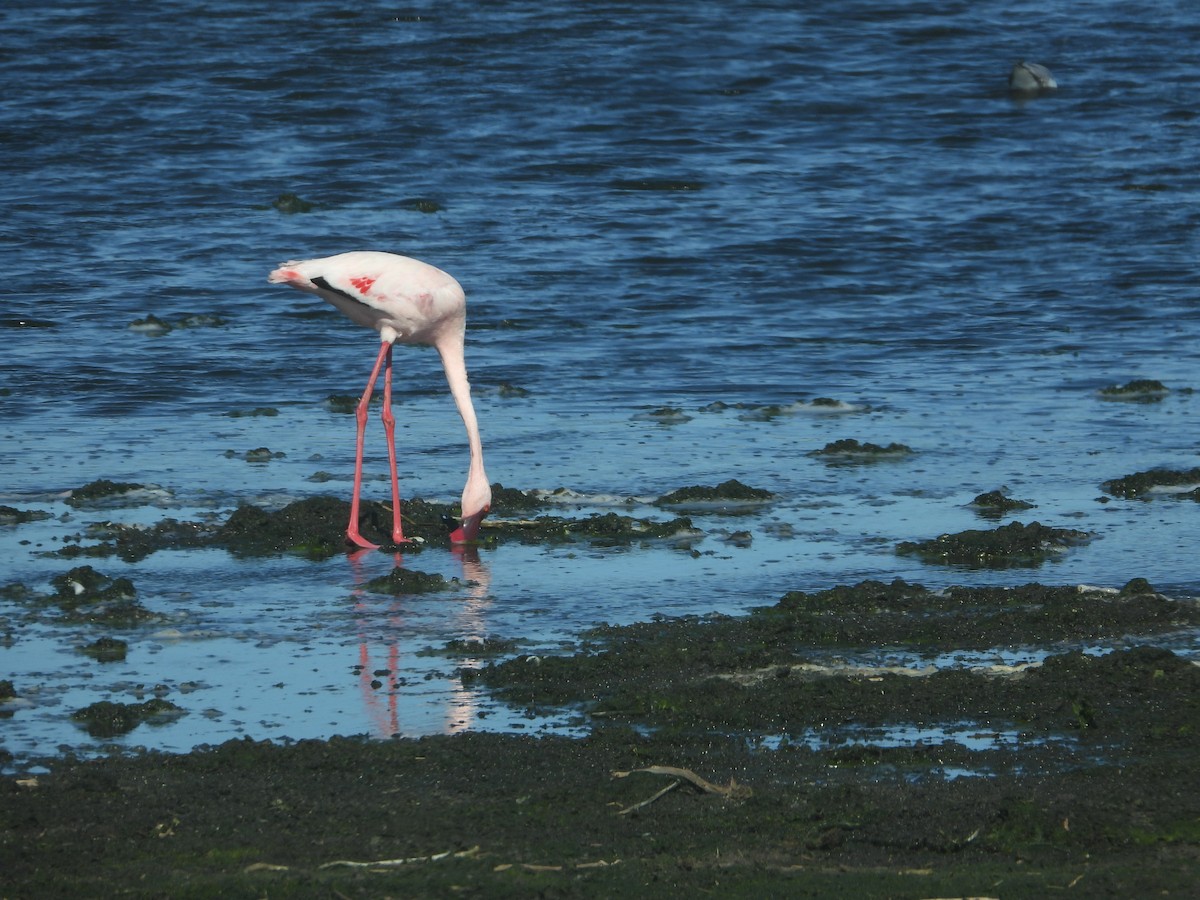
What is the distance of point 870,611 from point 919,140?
569 inches

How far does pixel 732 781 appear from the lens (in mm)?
6426

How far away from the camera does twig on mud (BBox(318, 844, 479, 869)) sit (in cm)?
573

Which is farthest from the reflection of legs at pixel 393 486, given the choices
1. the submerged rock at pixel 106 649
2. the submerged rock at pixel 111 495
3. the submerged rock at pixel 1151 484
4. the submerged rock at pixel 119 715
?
the submerged rock at pixel 1151 484

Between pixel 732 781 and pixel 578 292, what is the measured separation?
32.5 ft

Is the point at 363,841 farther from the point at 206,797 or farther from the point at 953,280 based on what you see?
the point at 953,280

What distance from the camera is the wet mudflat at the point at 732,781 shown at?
5.71 metres

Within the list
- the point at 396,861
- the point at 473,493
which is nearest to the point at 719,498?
the point at 473,493

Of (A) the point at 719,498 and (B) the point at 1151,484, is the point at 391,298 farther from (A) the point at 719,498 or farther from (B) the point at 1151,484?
(B) the point at 1151,484

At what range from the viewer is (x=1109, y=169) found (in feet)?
67.7

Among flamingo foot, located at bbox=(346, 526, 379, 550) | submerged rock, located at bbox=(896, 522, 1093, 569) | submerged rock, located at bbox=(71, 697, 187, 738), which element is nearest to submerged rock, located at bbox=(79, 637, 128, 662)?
submerged rock, located at bbox=(71, 697, 187, 738)

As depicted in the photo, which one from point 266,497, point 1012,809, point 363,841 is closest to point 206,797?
point 363,841

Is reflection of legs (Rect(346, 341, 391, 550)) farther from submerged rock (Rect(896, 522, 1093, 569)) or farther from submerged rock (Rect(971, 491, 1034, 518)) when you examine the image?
submerged rock (Rect(971, 491, 1034, 518))

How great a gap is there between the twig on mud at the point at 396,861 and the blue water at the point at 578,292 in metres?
1.30

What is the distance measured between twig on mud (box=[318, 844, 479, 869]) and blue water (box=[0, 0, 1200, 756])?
1.30 meters
